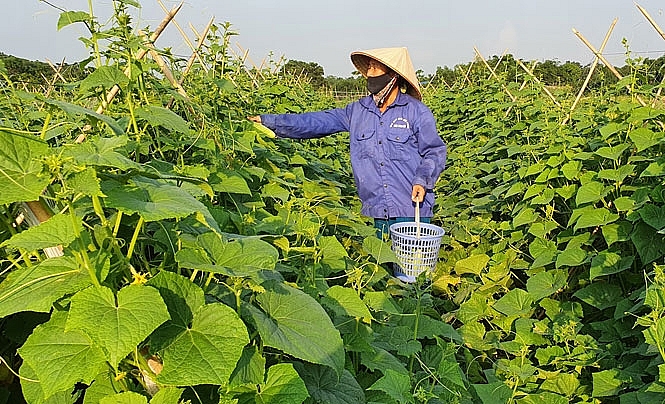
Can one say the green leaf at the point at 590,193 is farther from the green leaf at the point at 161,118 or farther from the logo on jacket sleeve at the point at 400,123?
the green leaf at the point at 161,118

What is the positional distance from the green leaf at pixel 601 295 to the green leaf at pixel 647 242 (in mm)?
318

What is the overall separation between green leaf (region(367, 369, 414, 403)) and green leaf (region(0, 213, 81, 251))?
3.57 feet

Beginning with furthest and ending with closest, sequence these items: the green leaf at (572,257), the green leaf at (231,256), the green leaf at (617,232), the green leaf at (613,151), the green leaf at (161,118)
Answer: the green leaf at (613,151), the green leaf at (572,257), the green leaf at (617,232), the green leaf at (161,118), the green leaf at (231,256)

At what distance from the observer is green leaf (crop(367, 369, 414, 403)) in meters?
1.83

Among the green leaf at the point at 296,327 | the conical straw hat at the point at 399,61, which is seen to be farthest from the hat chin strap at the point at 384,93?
the green leaf at the point at 296,327

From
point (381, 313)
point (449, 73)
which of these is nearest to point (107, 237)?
point (381, 313)

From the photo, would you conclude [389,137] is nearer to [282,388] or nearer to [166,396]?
[282,388]

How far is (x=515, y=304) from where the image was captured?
152 inches

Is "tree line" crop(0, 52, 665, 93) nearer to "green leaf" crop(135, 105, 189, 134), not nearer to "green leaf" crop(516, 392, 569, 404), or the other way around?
"green leaf" crop(135, 105, 189, 134)

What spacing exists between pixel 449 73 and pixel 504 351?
19506mm

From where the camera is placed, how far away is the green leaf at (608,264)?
11.3 feet

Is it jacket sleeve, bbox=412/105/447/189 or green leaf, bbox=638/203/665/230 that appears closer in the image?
green leaf, bbox=638/203/665/230

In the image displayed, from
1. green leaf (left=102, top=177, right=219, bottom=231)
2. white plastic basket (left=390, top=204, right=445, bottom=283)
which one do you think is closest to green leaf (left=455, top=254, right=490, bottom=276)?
white plastic basket (left=390, top=204, right=445, bottom=283)

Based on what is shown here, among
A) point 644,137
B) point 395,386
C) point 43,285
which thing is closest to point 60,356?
point 43,285
